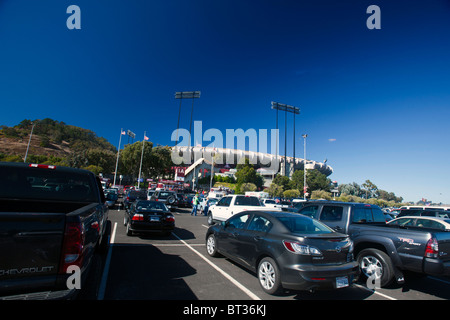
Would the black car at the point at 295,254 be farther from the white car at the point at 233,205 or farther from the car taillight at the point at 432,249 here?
the white car at the point at 233,205

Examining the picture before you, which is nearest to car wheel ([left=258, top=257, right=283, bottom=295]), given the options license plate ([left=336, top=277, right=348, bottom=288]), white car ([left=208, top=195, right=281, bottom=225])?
license plate ([left=336, top=277, right=348, bottom=288])

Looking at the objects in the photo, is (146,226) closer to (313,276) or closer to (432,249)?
(313,276)

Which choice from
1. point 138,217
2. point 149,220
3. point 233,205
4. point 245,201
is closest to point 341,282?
point 149,220

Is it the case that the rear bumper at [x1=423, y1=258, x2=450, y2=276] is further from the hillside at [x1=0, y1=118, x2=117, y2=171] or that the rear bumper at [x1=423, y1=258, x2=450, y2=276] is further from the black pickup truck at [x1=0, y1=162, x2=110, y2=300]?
the hillside at [x1=0, y1=118, x2=117, y2=171]

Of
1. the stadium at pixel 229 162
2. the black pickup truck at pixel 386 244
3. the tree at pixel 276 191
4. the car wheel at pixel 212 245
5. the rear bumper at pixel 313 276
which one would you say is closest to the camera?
the rear bumper at pixel 313 276

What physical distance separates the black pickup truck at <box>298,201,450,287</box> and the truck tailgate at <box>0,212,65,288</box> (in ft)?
19.6

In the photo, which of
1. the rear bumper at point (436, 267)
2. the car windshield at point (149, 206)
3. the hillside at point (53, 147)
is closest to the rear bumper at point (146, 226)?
the car windshield at point (149, 206)

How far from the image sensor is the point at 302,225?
4.61 meters

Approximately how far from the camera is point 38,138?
101m

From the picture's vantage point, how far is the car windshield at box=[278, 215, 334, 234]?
4.42m

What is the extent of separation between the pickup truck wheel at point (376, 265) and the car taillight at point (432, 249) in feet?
2.40

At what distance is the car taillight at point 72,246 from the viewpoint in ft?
7.23
